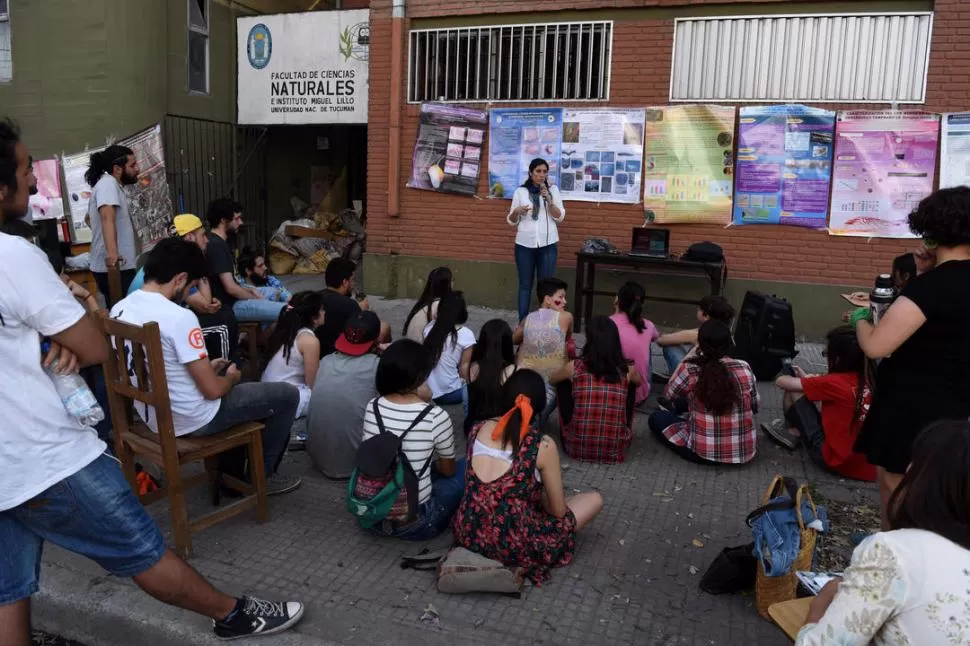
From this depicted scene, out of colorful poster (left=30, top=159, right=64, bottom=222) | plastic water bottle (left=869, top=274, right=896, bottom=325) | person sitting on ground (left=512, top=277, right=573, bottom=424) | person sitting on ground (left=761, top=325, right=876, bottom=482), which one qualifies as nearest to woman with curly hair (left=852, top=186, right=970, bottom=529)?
plastic water bottle (left=869, top=274, right=896, bottom=325)

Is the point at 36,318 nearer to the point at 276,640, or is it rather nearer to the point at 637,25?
the point at 276,640

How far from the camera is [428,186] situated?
949 cm

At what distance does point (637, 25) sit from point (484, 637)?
7226mm

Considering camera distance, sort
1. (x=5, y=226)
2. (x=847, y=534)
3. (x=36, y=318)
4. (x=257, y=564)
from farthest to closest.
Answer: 1. (x=847, y=534)
2. (x=257, y=564)
3. (x=5, y=226)
4. (x=36, y=318)

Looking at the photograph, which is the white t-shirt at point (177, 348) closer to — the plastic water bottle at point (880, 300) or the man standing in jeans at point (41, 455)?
the man standing in jeans at point (41, 455)

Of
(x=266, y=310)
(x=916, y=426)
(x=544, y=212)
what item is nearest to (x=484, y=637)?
(x=916, y=426)

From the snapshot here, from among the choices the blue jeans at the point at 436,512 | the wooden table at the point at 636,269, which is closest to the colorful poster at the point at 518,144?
the wooden table at the point at 636,269

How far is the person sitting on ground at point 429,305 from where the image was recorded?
564 centimetres

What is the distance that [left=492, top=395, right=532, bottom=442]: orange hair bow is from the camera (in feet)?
10.5

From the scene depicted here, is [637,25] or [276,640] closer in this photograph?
[276,640]

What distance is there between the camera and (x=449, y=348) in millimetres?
5375

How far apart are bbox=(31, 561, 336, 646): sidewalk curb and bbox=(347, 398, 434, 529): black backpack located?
2.23 ft

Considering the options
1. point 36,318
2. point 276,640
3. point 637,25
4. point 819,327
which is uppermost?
point 637,25

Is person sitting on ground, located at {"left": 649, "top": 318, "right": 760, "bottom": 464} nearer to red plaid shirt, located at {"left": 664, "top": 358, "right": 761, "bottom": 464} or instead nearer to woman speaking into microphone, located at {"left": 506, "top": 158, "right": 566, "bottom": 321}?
red plaid shirt, located at {"left": 664, "top": 358, "right": 761, "bottom": 464}
